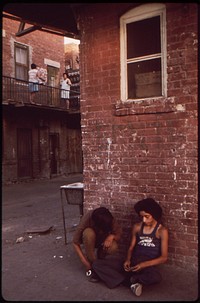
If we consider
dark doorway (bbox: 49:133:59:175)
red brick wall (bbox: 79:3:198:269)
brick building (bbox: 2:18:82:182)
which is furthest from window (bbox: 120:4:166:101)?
dark doorway (bbox: 49:133:59:175)

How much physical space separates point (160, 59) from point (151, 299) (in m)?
3.20

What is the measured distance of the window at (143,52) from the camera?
505cm

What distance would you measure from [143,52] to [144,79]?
402 millimetres

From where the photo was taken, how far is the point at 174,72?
4.79 m

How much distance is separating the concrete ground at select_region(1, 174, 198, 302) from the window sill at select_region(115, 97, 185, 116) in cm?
216

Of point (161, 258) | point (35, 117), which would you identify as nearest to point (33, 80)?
point (35, 117)

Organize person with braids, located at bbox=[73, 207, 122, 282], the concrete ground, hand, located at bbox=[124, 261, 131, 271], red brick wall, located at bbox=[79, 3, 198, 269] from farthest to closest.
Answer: red brick wall, located at bbox=[79, 3, 198, 269], person with braids, located at bbox=[73, 207, 122, 282], hand, located at bbox=[124, 261, 131, 271], the concrete ground

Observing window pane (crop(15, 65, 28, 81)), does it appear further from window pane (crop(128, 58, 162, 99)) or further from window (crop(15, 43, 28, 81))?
window pane (crop(128, 58, 162, 99))

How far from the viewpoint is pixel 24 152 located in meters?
18.1

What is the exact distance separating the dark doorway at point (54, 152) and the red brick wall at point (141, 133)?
1455cm

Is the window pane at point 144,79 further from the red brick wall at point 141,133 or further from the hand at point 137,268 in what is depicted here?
the hand at point 137,268

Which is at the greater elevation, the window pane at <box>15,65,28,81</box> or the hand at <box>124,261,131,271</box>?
the window pane at <box>15,65,28,81</box>

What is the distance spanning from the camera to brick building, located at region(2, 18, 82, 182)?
17.1m

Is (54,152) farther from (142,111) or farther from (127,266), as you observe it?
(127,266)
